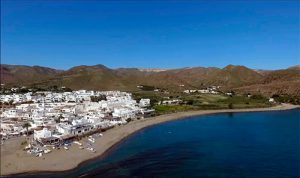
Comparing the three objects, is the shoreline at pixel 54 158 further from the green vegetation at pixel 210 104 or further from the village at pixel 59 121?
the green vegetation at pixel 210 104

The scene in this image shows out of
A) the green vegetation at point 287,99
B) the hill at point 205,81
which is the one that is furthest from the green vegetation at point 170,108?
the hill at point 205,81

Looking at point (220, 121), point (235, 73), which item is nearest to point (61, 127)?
point (220, 121)

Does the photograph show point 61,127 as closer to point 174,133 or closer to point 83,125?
point 83,125

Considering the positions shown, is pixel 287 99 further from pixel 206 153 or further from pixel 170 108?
pixel 206 153

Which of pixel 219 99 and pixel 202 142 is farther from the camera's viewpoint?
pixel 219 99

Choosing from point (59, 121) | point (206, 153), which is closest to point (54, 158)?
point (206, 153)

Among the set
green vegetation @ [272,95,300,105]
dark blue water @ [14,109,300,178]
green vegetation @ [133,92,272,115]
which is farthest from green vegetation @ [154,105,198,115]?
green vegetation @ [272,95,300,105]

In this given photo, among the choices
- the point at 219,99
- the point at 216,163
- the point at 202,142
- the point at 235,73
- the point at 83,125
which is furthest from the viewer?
the point at 235,73

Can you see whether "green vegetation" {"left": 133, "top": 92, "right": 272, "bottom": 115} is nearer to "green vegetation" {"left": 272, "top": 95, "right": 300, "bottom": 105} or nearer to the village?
"green vegetation" {"left": 272, "top": 95, "right": 300, "bottom": 105}
